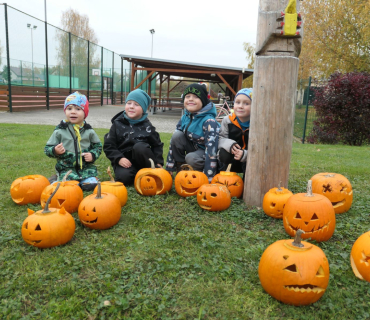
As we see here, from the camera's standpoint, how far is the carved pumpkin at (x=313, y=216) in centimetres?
254

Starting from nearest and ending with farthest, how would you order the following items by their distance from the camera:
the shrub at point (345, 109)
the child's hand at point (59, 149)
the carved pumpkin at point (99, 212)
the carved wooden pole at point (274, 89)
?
the carved pumpkin at point (99, 212) < the carved wooden pole at point (274, 89) < the child's hand at point (59, 149) < the shrub at point (345, 109)

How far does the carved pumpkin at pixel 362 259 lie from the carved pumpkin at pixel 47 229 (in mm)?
2144

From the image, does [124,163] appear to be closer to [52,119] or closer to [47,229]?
[47,229]

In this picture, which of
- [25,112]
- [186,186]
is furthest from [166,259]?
[25,112]

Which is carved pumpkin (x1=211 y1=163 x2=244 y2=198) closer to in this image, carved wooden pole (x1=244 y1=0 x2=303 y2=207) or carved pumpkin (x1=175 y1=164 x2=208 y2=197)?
carved pumpkin (x1=175 y1=164 x2=208 y2=197)

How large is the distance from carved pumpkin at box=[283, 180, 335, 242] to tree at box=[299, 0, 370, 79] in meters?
16.8

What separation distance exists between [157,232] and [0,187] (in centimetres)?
233

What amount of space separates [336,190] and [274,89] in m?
1.20

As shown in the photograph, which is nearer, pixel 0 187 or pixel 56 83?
pixel 0 187

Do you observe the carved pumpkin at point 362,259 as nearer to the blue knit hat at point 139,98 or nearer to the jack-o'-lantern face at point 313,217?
the jack-o'-lantern face at point 313,217

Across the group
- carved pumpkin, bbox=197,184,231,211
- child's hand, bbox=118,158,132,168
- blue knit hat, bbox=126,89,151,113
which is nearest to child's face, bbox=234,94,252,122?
carved pumpkin, bbox=197,184,231,211

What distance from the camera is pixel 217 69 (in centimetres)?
1656

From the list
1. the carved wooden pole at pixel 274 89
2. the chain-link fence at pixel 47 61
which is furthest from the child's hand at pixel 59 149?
the chain-link fence at pixel 47 61

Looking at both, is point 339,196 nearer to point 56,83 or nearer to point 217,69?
point 217,69
